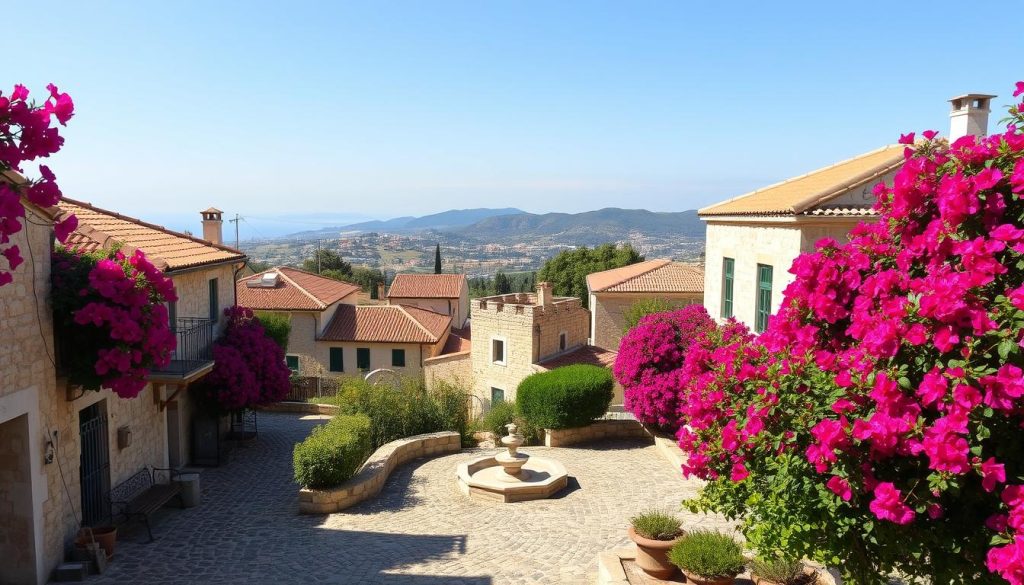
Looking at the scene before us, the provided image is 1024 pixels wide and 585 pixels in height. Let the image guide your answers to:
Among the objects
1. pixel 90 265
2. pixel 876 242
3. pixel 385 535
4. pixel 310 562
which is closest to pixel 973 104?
pixel 876 242

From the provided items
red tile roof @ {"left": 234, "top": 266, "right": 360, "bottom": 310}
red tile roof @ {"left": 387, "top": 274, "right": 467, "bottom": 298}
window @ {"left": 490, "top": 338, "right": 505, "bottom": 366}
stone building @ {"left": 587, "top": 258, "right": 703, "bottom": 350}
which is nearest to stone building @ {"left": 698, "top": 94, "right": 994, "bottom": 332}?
window @ {"left": 490, "top": 338, "right": 505, "bottom": 366}

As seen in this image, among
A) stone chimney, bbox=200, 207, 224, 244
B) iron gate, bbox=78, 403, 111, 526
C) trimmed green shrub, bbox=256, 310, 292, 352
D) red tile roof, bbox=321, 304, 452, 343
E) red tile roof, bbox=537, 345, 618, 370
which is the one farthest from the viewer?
red tile roof, bbox=321, 304, 452, 343

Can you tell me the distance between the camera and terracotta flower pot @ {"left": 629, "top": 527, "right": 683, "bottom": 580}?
7633mm

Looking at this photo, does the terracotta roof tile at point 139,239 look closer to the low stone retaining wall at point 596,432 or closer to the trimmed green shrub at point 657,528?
the low stone retaining wall at point 596,432

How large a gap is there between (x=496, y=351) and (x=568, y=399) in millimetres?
12201

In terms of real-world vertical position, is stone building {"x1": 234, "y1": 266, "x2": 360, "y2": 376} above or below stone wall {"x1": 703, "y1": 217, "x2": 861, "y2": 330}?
below

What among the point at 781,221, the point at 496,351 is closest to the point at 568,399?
the point at 781,221

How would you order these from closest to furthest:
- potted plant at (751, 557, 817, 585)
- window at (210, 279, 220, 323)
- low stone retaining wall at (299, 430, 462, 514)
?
1. potted plant at (751, 557, 817, 585)
2. low stone retaining wall at (299, 430, 462, 514)
3. window at (210, 279, 220, 323)

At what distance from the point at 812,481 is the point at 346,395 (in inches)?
618

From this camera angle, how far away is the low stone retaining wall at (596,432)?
18.8 m

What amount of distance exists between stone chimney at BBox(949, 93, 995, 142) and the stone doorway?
18.2 metres

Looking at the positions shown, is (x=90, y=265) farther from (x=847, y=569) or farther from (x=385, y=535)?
(x=847, y=569)

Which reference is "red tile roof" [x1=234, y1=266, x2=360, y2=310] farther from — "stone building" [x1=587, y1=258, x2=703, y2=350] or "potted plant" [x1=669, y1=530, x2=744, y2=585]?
"potted plant" [x1=669, y1=530, x2=744, y2=585]

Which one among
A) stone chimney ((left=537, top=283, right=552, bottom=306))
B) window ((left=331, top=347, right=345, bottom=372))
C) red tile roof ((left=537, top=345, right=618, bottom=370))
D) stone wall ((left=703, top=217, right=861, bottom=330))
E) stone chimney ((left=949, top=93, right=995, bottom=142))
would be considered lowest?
window ((left=331, top=347, right=345, bottom=372))
